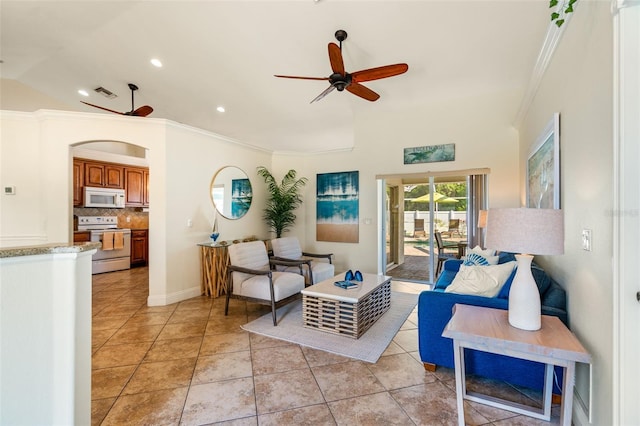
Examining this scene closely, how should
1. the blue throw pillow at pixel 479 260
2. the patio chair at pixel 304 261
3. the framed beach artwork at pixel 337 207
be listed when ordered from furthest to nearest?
the framed beach artwork at pixel 337 207 < the patio chair at pixel 304 261 < the blue throw pillow at pixel 479 260

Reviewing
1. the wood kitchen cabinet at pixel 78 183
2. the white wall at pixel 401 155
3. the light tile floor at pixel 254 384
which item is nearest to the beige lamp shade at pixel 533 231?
the light tile floor at pixel 254 384

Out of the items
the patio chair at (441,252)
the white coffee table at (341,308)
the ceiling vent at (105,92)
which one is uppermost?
the ceiling vent at (105,92)

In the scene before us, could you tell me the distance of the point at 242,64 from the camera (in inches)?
173

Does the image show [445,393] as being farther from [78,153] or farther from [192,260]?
[78,153]

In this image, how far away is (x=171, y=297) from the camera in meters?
4.04

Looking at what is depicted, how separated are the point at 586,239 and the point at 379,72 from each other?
237 centimetres

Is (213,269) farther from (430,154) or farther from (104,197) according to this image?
(430,154)

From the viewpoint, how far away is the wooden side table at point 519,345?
1429mm

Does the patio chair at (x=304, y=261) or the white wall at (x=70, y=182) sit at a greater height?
the white wall at (x=70, y=182)

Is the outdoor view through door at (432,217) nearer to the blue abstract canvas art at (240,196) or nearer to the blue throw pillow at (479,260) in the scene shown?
the blue throw pillow at (479,260)

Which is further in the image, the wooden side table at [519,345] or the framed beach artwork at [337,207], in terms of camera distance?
the framed beach artwork at [337,207]

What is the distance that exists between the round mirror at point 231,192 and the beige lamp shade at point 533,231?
4328 mm

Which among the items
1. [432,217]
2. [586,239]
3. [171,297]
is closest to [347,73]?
[586,239]
